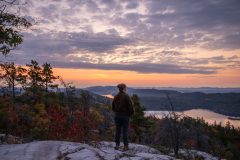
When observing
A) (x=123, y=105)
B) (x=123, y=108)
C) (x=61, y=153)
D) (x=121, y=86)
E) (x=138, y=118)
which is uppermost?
(x=121, y=86)

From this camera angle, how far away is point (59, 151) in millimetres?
12320

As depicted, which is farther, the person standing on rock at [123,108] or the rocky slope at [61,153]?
the person standing on rock at [123,108]

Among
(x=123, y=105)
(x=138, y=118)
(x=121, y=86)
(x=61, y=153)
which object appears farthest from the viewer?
(x=138, y=118)

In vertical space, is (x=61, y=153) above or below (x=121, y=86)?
below

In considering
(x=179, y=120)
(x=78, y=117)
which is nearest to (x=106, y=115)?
(x=78, y=117)

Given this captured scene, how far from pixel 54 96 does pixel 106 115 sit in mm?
10169

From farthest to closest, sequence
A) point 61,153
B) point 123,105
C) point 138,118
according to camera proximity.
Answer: point 138,118 → point 123,105 → point 61,153

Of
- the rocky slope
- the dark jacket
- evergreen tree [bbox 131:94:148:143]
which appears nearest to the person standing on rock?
the dark jacket

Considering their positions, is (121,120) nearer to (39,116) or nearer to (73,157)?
(73,157)

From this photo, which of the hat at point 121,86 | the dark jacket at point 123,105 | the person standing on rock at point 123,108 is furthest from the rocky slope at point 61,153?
the hat at point 121,86

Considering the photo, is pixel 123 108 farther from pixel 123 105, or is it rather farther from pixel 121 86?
pixel 121 86

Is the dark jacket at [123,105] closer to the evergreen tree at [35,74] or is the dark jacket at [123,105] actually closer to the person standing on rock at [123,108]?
the person standing on rock at [123,108]

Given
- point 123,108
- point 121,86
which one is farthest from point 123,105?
point 121,86

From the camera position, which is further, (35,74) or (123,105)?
(35,74)
